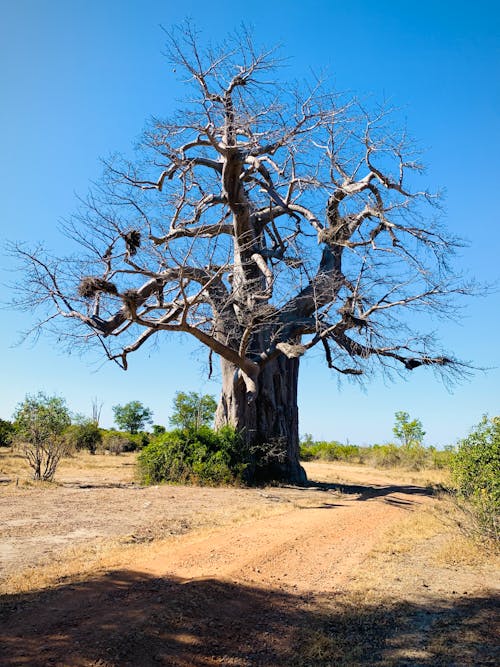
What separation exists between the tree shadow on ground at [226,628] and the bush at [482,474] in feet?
5.23

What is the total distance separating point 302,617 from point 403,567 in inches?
69.7

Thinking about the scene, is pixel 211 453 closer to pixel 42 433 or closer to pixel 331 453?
pixel 42 433

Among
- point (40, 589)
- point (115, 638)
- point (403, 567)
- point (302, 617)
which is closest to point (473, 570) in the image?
point (403, 567)

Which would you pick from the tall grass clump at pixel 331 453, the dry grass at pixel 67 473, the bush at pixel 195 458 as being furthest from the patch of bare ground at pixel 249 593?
the tall grass clump at pixel 331 453

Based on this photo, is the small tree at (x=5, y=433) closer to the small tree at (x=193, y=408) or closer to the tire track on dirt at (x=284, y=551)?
the small tree at (x=193, y=408)

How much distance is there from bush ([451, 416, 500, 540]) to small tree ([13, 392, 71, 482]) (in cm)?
937

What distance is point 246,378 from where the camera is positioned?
13.4 m

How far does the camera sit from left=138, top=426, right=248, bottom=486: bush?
12.2 m

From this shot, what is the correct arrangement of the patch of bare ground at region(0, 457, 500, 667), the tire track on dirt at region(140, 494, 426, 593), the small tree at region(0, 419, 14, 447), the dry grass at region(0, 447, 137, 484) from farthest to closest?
the small tree at region(0, 419, 14, 447) < the dry grass at region(0, 447, 137, 484) < the tire track on dirt at region(140, 494, 426, 593) < the patch of bare ground at region(0, 457, 500, 667)

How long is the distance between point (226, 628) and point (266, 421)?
10.7 m

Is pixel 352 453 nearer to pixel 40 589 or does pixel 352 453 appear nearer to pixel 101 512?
pixel 101 512

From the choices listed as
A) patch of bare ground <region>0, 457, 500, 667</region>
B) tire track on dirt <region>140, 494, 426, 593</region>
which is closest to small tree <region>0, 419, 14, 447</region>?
patch of bare ground <region>0, 457, 500, 667</region>

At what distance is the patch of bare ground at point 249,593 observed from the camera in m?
3.41

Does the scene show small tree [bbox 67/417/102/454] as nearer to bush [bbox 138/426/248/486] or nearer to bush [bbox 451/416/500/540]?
bush [bbox 138/426/248/486]
